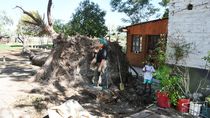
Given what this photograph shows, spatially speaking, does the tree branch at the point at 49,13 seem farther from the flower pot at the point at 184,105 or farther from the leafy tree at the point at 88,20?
the leafy tree at the point at 88,20

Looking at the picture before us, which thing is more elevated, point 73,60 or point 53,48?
point 53,48

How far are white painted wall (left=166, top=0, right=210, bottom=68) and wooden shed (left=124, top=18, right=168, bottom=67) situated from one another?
4.70m

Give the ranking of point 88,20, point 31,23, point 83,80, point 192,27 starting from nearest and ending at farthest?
point 192,27, point 83,80, point 31,23, point 88,20

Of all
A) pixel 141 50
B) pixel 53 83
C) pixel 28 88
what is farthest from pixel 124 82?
pixel 141 50

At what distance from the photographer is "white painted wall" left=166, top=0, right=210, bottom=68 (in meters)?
10.5

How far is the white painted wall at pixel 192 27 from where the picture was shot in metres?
10.5

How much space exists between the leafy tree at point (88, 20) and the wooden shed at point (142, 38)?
28.4ft

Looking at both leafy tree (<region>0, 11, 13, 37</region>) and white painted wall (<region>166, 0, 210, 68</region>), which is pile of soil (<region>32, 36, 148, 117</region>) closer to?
white painted wall (<region>166, 0, 210, 68</region>)

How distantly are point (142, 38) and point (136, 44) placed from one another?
1.17 m

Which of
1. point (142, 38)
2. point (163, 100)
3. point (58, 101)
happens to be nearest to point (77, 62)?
point (58, 101)

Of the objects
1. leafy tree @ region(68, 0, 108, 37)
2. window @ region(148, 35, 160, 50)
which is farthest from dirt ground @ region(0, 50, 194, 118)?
leafy tree @ region(68, 0, 108, 37)

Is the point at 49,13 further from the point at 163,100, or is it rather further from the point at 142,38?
the point at 163,100

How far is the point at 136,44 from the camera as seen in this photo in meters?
20.2

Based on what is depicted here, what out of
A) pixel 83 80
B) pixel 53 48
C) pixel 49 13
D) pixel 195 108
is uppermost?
pixel 49 13
